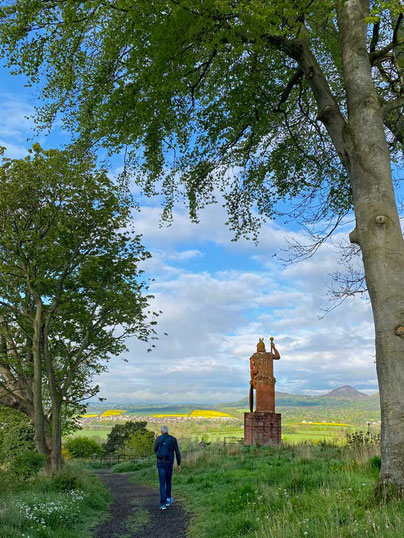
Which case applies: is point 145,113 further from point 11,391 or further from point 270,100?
point 11,391

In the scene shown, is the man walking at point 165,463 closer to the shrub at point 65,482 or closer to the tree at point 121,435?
the shrub at point 65,482

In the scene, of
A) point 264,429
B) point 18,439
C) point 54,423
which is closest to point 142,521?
point 54,423

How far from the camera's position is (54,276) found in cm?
1823

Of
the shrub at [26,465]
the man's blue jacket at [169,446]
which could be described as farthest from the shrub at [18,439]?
the man's blue jacket at [169,446]

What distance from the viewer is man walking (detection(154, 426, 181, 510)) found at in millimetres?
9867

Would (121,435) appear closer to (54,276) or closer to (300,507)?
(54,276)

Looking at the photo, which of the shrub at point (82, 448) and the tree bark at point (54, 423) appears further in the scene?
the shrub at point (82, 448)

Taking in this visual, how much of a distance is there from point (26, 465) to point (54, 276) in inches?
324

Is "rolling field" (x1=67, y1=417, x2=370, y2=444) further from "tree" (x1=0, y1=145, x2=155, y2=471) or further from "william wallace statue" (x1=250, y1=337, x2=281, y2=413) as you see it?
"tree" (x1=0, y1=145, x2=155, y2=471)

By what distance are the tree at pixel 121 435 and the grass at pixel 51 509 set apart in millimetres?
42732

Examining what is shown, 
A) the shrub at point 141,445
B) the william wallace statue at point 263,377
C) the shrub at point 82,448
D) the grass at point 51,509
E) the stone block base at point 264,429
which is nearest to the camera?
the grass at point 51,509

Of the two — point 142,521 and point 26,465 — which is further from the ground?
point 26,465

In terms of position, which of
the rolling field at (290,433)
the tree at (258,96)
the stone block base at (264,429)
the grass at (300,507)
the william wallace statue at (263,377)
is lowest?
the rolling field at (290,433)

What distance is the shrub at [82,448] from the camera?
2109 inches
